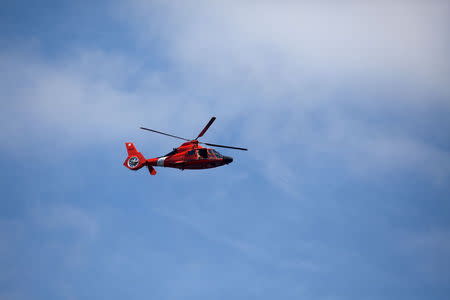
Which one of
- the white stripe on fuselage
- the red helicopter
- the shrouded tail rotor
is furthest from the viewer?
the shrouded tail rotor

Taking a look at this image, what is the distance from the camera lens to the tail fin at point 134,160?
85.8 metres

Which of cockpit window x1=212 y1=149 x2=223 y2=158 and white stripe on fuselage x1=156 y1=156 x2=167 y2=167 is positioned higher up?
cockpit window x1=212 y1=149 x2=223 y2=158

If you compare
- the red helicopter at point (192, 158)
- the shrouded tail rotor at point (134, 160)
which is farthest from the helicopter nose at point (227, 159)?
the shrouded tail rotor at point (134, 160)

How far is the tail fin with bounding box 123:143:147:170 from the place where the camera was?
8575 centimetres

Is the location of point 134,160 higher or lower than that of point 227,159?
lower

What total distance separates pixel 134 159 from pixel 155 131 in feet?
34.3

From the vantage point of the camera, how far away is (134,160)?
86.5 m

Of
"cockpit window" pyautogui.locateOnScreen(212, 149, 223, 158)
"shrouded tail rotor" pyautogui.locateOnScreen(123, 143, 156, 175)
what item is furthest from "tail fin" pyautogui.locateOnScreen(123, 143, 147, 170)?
"cockpit window" pyautogui.locateOnScreen(212, 149, 223, 158)

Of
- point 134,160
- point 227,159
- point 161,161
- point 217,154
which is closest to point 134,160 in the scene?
point 134,160

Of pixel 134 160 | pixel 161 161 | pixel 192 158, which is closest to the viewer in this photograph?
pixel 192 158

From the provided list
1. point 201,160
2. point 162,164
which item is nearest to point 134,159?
point 162,164

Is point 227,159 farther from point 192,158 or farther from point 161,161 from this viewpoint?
point 161,161

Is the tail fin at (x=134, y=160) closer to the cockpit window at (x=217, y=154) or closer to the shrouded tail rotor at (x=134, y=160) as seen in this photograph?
the shrouded tail rotor at (x=134, y=160)

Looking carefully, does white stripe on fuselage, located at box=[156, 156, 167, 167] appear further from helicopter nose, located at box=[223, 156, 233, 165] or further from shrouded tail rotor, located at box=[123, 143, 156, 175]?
helicopter nose, located at box=[223, 156, 233, 165]
